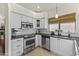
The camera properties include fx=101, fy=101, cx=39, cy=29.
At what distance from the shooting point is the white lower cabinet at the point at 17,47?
158cm

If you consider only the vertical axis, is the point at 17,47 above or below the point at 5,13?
below

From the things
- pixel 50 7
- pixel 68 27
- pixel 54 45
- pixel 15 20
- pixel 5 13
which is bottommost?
pixel 54 45

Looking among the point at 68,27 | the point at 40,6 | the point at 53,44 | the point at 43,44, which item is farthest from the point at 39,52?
the point at 40,6

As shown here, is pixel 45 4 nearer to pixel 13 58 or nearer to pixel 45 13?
pixel 45 13

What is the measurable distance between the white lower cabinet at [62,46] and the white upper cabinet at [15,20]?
2.00 feet

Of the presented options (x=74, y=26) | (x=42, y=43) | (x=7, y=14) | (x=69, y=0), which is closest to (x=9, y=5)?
(x=7, y=14)

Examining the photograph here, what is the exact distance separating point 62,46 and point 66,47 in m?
0.06

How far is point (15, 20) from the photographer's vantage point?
157cm

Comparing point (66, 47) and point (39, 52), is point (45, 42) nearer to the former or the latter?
point (39, 52)

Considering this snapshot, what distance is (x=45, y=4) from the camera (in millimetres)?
1597

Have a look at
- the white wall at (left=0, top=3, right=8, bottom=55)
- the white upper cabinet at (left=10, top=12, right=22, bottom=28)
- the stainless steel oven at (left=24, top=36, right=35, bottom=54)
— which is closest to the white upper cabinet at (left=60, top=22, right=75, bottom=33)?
the stainless steel oven at (left=24, top=36, right=35, bottom=54)

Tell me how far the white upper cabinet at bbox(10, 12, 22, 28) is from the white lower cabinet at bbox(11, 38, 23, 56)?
0.22m

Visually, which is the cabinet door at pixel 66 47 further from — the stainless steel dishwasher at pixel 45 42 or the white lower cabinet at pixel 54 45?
the stainless steel dishwasher at pixel 45 42

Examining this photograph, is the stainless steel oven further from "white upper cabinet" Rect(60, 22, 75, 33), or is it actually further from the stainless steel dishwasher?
"white upper cabinet" Rect(60, 22, 75, 33)
